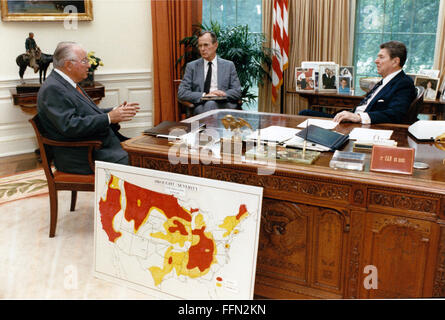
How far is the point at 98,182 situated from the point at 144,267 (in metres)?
0.56

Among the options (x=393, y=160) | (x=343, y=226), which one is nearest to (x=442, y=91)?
(x=393, y=160)

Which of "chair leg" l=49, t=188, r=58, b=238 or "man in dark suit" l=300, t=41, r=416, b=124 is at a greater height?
"man in dark suit" l=300, t=41, r=416, b=124

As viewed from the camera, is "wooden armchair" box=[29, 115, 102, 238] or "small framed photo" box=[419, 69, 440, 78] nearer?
"wooden armchair" box=[29, 115, 102, 238]

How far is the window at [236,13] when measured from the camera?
6449mm

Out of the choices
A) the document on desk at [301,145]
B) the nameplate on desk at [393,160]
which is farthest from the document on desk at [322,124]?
the nameplate on desk at [393,160]

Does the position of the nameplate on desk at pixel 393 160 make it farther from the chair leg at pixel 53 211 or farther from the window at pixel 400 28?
the window at pixel 400 28

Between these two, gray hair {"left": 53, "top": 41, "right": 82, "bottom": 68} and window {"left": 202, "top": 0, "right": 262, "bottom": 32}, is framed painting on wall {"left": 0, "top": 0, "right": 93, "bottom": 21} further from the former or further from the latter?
gray hair {"left": 53, "top": 41, "right": 82, "bottom": 68}

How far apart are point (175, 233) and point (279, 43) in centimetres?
397

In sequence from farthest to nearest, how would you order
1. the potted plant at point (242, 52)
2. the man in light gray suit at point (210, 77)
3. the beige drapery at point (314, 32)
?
the potted plant at point (242, 52) < the beige drapery at point (314, 32) < the man in light gray suit at point (210, 77)

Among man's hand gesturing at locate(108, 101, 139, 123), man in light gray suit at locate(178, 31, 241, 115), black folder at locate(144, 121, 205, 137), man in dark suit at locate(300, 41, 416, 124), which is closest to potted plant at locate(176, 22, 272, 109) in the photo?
man in light gray suit at locate(178, 31, 241, 115)

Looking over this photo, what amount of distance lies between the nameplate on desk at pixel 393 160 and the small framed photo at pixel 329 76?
11.2 feet

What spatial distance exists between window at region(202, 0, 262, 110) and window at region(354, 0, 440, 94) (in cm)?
139

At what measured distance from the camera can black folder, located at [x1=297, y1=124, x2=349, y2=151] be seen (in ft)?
8.45

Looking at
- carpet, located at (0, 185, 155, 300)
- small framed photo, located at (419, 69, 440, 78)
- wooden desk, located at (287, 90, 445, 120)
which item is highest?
small framed photo, located at (419, 69, 440, 78)
